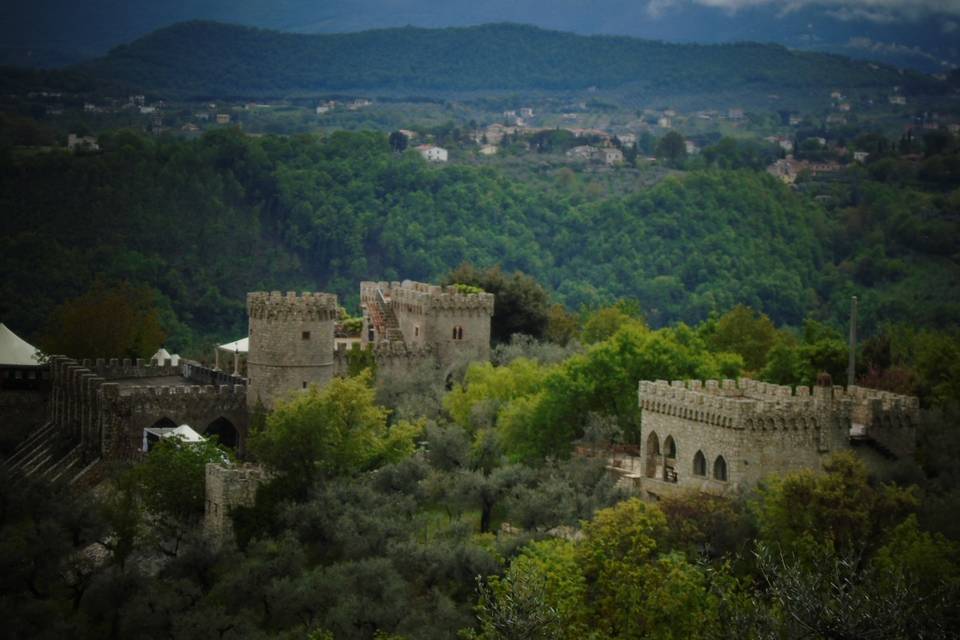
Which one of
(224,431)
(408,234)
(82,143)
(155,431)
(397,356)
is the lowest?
(408,234)

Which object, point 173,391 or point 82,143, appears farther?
point 82,143

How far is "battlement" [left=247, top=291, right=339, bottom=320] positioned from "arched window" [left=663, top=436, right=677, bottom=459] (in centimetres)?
1119

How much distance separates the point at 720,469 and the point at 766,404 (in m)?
1.89

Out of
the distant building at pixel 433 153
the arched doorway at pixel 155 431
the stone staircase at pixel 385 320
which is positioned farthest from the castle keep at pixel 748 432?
the distant building at pixel 433 153

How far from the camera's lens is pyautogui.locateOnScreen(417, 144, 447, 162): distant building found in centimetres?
16475

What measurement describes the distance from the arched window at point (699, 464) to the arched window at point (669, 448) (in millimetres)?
916

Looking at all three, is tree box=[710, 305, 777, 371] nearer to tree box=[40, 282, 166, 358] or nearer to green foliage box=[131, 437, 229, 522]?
tree box=[40, 282, 166, 358]

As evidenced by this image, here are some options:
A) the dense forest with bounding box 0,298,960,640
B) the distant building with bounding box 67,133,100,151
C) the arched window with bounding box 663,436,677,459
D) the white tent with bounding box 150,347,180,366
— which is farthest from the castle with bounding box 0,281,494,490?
the distant building with bounding box 67,133,100,151

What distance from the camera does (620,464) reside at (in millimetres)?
50938

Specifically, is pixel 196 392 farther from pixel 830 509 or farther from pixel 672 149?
pixel 672 149

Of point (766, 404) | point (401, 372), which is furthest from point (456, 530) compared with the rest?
point (401, 372)

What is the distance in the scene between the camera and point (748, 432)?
46.9 m

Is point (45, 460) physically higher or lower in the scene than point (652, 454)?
lower

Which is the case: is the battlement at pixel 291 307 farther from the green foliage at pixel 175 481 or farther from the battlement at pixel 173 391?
the green foliage at pixel 175 481
